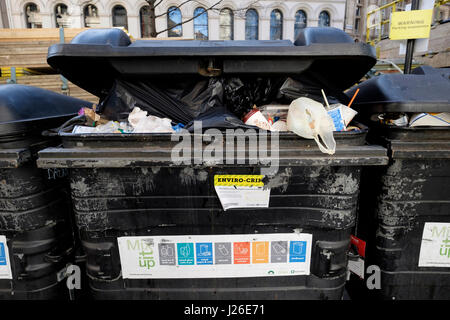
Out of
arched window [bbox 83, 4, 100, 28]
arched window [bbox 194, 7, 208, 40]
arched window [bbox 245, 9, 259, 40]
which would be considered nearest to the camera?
arched window [bbox 83, 4, 100, 28]

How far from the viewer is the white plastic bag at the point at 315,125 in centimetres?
98

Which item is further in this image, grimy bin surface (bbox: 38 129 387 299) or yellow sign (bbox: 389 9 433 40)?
yellow sign (bbox: 389 9 433 40)

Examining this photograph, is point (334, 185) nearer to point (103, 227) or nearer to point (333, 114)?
point (333, 114)

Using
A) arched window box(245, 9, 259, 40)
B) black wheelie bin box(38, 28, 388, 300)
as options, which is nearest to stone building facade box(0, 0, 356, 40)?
arched window box(245, 9, 259, 40)

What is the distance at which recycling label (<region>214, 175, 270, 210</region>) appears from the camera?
1.03 metres

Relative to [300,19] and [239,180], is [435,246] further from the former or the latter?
[300,19]

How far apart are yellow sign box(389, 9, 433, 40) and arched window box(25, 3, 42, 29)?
54.9 feet

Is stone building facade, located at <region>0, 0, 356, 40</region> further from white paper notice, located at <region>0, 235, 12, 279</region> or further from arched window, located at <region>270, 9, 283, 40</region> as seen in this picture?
white paper notice, located at <region>0, 235, 12, 279</region>

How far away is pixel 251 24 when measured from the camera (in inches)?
582

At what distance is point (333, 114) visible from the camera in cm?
109

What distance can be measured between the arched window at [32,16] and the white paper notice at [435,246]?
17354mm

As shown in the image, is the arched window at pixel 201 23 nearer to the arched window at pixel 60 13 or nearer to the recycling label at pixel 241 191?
the arched window at pixel 60 13
